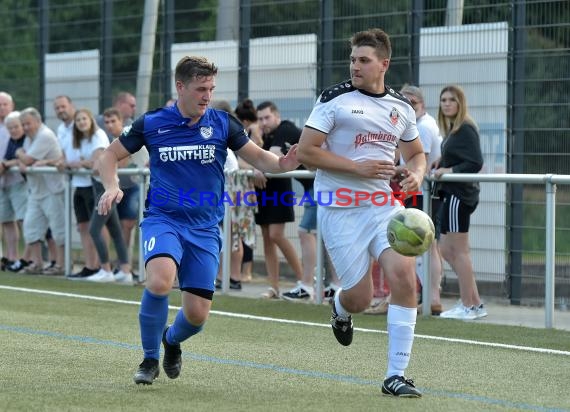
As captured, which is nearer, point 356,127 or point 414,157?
point 356,127

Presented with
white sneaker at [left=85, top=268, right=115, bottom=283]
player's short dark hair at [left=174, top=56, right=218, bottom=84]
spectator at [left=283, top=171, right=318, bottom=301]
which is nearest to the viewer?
player's short dark hair at [left=174, top=56, right=218, bottom=84]

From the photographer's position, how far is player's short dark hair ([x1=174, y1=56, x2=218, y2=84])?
25.5 feet

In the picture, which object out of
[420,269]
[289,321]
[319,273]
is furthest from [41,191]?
[420,269]

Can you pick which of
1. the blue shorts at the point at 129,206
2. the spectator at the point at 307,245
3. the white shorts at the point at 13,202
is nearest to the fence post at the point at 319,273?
the spectator at the point at 307,245

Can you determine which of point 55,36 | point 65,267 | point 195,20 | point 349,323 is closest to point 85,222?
point 65,267

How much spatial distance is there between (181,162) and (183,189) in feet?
0.56

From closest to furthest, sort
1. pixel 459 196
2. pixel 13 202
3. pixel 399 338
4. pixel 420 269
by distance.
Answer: pixel 399 338, pixel 459 196, pixel 420 269, pixel 13 202

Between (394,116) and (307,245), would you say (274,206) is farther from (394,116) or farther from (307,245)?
(394,116)

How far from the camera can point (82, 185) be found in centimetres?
1545

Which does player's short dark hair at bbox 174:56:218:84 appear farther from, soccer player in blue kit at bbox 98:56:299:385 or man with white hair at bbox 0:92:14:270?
man with white hair at bbox 0:92:14:270

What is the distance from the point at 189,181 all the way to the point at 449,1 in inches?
276

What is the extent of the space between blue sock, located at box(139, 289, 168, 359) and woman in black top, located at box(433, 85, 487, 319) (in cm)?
477

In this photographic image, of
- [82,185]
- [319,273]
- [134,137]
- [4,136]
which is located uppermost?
[4,136]

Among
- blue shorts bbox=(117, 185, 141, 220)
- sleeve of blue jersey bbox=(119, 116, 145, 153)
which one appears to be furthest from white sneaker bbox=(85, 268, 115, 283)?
sleeve of blue jersey bbox=(119, 116, 145, 153)
